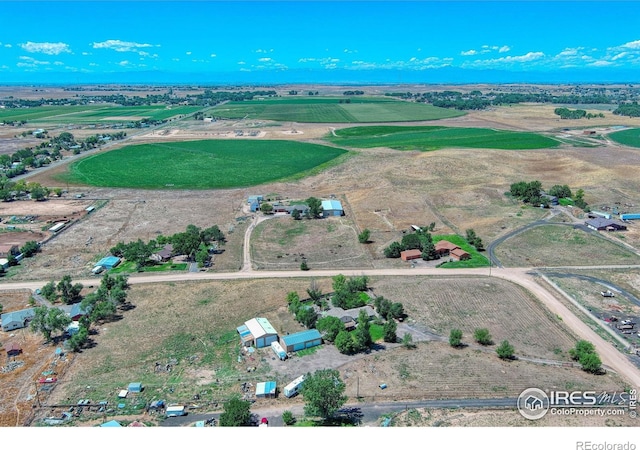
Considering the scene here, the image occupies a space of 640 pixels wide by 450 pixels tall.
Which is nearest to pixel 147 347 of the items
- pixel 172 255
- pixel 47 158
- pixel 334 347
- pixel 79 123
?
pixel 334 347

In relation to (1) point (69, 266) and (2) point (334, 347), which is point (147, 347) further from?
(1) point (69, 266)

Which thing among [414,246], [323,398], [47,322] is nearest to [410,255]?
[414,246]

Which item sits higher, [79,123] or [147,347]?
[79,123]

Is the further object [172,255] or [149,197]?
[149,197]

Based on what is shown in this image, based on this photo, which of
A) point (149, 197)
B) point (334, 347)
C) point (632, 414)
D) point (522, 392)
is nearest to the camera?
point (632, 414)

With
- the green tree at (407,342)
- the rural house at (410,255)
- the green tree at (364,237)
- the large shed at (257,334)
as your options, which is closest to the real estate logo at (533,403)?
the green tree at (407,342)

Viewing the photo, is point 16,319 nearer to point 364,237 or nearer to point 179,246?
point 179,246

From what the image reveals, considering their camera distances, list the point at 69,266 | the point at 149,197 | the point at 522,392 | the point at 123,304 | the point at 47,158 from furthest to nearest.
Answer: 1. the point at 47,158
2. the point at 149,197
3. the point at 69,266
4. the point at 123,304
5. the point at 522,392
